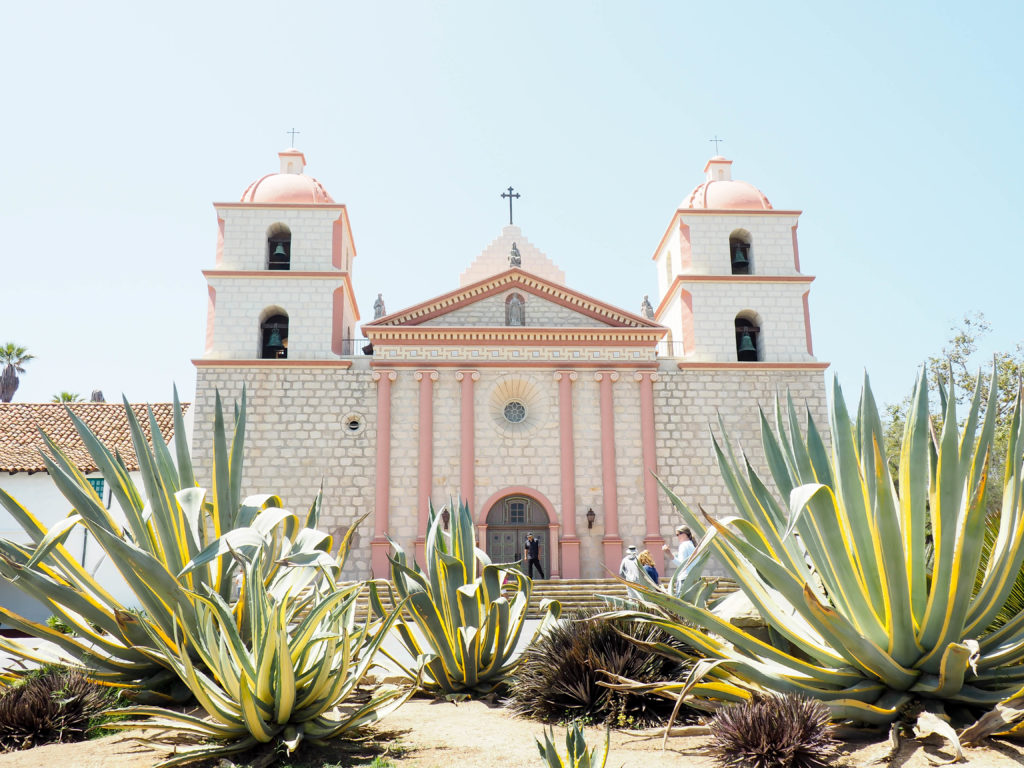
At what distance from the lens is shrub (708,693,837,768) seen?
4301mm

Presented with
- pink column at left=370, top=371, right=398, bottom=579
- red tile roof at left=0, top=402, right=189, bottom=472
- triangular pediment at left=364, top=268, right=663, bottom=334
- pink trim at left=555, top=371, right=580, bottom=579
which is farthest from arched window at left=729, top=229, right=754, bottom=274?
red tile roof at left=0, top=402, right=189, bottom=472

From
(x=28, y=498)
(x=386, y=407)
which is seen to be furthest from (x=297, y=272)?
(x=28, y=498)

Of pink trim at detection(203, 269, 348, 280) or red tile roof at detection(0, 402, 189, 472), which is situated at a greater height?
pink trim at detection(203, 269, 348, 280)

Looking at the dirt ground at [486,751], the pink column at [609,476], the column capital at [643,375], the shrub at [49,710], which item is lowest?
the dirt ground at [486,751]

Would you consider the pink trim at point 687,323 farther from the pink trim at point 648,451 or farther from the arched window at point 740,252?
the arched window at point 740,252

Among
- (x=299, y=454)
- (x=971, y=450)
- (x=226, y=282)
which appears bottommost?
(x=971, y=450)

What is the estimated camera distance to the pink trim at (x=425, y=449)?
18656mm

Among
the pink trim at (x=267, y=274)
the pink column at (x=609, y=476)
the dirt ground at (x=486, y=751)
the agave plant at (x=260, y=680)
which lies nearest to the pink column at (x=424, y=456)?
the pink trim at (x=267, y=274)

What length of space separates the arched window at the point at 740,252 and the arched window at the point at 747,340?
1223mm

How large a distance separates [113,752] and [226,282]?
632 inches

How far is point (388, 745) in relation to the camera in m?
5.46

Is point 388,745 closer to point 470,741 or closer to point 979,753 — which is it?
point 470,741

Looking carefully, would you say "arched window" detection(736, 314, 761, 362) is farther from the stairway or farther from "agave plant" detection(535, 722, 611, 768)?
"agave plant" detection(535, 722, 611, 768)

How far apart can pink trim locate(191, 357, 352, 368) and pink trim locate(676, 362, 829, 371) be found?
7694mm
